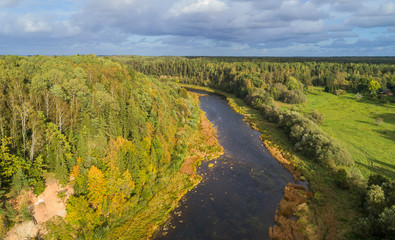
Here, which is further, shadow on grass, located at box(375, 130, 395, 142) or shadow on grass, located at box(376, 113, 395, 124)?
shadow on grass, located at box(376, 113, 395, 124)

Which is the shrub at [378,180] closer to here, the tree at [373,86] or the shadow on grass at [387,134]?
the shadow on grass at [387,134]

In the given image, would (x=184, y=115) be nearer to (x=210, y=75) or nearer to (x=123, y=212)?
(x=123, y=212)

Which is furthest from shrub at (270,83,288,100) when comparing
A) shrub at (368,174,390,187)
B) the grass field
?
shrub at (368,174,390,187)

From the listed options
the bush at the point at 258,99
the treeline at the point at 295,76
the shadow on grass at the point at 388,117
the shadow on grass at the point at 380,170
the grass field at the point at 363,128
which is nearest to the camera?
the shadow on grass at the point at 380,170

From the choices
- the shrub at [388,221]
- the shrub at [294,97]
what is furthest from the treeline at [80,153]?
the shrub at [294,97]

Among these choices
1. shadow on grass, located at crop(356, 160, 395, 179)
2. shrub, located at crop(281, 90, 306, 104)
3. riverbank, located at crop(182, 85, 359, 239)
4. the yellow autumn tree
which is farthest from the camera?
shrub, located at crop(281, 90, 306, 104)

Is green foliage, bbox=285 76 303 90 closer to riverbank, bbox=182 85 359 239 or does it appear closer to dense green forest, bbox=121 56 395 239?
dense green forest, bbox=121 56 395 239

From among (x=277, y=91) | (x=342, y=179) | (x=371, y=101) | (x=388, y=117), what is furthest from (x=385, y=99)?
(x=342, y=179)
